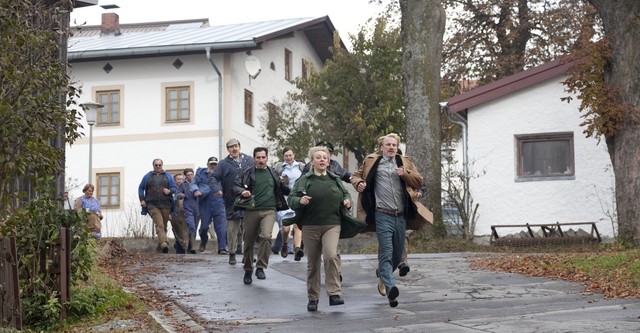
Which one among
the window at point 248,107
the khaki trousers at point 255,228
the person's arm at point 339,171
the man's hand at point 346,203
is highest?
the window at point 248,107

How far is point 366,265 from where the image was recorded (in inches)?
790

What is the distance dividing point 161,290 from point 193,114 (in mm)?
28989

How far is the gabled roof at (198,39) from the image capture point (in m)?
44.2

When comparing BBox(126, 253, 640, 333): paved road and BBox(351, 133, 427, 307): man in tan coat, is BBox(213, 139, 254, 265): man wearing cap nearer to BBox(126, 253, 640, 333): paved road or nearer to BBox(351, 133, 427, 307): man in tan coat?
BBox(126, 253, 640, 333): paved road

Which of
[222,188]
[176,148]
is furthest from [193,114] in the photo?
[222,188]

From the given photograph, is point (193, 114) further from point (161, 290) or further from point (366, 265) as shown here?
point (161, 290)

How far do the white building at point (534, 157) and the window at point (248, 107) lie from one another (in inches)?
577

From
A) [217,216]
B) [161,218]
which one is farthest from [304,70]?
[217,216]

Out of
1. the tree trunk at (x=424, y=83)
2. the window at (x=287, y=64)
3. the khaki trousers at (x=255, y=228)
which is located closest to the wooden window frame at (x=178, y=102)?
the window at (x=287, y=64)

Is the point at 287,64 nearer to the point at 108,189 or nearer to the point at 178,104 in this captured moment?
the point at 178,104

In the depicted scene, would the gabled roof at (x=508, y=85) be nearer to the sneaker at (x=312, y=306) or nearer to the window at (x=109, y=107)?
the window at (x=109, y=107)

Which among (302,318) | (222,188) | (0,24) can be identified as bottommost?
(302,318)

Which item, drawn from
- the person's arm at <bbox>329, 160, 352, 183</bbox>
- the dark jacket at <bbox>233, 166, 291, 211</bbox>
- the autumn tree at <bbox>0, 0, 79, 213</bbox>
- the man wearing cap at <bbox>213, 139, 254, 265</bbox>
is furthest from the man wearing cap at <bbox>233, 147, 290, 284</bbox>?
the autumn tree at <bbox>0, 0, 79, 213</bbox>

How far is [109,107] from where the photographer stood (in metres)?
46.7
